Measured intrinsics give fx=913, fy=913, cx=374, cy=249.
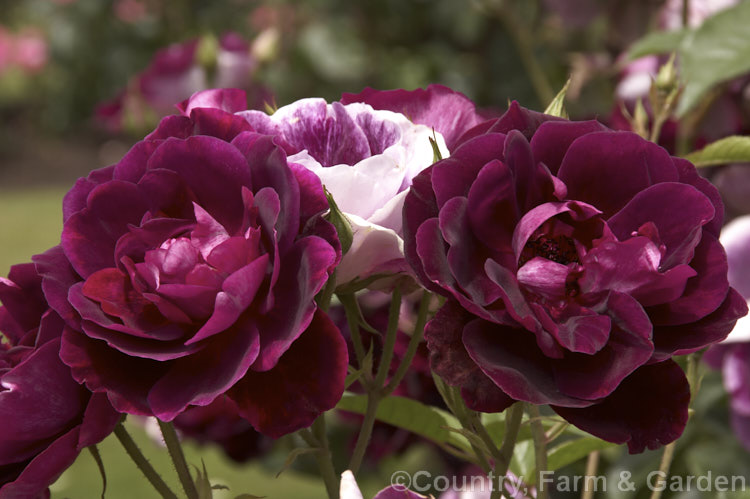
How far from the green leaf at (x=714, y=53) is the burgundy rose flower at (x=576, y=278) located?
30 cm

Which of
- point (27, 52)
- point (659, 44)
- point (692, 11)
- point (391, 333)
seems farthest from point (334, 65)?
point (27, 52)

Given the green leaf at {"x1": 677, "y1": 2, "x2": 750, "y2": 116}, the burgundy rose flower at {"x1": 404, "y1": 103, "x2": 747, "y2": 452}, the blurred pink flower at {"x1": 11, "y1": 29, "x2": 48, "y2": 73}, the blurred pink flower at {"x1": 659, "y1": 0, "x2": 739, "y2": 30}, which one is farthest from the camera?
the blurred pink flower at {"x1": 11, "y1": 29, "x2": 48, "y2": 73}

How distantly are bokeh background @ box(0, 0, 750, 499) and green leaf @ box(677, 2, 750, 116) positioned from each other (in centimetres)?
7

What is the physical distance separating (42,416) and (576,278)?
0.19 meters

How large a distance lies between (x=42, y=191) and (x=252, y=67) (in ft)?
14.5

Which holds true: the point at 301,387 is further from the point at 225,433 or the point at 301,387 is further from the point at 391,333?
the point at 225,433

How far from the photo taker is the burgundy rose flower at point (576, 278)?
0.30 metres

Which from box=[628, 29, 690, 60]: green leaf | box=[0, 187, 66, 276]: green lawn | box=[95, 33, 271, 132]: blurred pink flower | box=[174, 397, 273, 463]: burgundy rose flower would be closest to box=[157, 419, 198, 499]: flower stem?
box=[628, 29, 690, 60]: green leaf

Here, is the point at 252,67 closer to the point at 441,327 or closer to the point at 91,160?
the point at 441,327

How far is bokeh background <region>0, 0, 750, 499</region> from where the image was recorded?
92 centimetres

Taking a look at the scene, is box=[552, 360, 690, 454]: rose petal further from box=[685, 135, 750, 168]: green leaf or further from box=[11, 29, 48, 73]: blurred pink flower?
box=[11, 29, 48, 73]: blurred pink flower

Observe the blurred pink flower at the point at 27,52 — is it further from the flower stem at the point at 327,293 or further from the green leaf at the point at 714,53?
the flower stem at the point at 327,293

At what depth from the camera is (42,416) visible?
1.03 feet

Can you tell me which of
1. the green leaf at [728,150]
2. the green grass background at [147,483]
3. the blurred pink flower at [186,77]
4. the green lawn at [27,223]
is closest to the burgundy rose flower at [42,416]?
the green leaf at [728,150]
